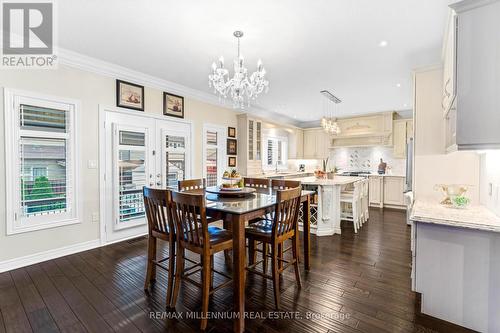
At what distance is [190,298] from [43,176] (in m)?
2.49

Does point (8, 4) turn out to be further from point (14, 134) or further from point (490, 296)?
point (490, 296)

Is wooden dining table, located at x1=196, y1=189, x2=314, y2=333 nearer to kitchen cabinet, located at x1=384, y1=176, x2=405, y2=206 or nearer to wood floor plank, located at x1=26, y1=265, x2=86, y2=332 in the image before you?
wood floor plank, located at x1=26, y1=265, x2=86, y2=332

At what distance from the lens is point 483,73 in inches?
60.0

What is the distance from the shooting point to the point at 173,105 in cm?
450

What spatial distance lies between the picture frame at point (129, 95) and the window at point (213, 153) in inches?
57.1

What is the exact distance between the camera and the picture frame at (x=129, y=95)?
373 cm

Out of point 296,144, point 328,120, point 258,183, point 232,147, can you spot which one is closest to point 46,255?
point 258,183

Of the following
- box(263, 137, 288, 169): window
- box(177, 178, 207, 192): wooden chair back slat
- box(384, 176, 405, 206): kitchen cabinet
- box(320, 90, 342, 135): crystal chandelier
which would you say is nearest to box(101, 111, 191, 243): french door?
box(177, 178, 207, 192): wooden chair back slat

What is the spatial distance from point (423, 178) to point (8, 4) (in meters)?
4.69

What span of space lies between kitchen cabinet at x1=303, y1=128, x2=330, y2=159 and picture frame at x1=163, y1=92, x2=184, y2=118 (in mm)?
4715

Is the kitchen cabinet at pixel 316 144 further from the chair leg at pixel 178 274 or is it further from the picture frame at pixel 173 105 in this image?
the chair leg at pixel 178 274

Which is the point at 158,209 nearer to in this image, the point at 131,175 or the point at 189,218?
the point at 189,218

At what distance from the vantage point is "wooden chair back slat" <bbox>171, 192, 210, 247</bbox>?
179 centimetres

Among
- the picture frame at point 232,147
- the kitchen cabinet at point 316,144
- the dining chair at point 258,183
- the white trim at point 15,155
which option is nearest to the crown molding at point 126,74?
the white trim at point 15,155
